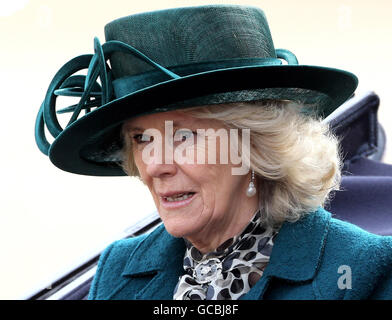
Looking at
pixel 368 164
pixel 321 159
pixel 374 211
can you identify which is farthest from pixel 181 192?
pixel 368 164

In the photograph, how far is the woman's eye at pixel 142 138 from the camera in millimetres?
1874

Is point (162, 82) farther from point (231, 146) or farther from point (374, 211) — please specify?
point (374, 211)

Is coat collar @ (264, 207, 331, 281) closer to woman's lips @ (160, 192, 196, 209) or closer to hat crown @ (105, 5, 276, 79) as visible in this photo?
woman's lips @ (160, 192, 196, 209)

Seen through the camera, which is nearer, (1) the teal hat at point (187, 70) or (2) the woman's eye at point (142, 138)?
(1) the teal hat at point (187, 70)

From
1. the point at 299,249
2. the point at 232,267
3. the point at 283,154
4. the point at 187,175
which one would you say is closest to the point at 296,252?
the point at 299,249

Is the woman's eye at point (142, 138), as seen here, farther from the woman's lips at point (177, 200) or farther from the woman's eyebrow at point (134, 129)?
the woman's lips at point (177, 200)

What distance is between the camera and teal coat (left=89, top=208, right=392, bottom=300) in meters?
1.75

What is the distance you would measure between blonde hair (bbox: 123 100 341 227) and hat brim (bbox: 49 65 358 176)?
0.17 feet

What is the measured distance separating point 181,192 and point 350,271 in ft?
1.80

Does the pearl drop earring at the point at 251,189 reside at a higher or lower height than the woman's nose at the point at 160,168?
lower

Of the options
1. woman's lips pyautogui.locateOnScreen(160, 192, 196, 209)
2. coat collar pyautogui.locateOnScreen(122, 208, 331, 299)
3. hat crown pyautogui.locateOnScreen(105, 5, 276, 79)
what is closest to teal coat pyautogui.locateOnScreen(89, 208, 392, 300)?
coat collar pyautogui.locateOnScreen(122, 208, 331, 299)

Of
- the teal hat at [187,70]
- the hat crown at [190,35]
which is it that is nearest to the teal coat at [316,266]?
the teal hat at [187,70]

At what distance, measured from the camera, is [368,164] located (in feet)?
10.6

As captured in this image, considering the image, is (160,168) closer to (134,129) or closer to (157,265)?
(134,129)
